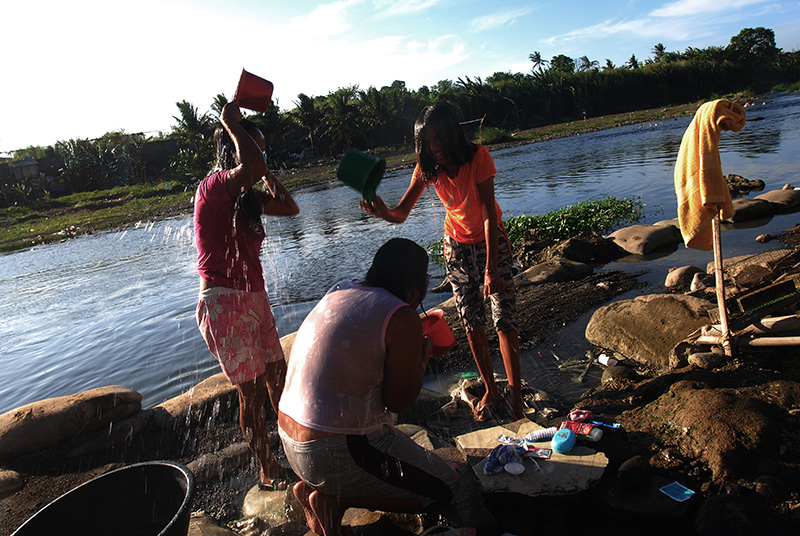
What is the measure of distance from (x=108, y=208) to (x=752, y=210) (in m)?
33.4

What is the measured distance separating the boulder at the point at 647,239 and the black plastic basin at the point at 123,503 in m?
7.27

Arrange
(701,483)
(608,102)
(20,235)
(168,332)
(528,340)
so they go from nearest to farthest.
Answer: (701,483) → (528,340) → (168,332) → (20,235) → (608,102)

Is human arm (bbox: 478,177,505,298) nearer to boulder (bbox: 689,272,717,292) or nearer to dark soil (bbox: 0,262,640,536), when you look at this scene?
dark soil (bbox: 0,262,640,536)

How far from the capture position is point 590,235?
27.5 feet

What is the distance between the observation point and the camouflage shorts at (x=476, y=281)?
11.5 feet

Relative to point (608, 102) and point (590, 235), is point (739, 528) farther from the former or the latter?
point (608, 102)

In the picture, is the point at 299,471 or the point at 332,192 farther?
the point at 332,192

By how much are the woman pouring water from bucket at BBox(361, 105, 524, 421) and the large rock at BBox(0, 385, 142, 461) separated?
3096 mm

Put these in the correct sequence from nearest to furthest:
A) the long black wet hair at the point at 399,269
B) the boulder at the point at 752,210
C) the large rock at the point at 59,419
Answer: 1. the long black wet hair at the point at 399,269
2. the large rock at the point at 59,419
3. the boulder at the point at 752,210

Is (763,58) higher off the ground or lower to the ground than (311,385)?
higher

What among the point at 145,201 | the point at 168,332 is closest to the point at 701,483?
the point at 168,332

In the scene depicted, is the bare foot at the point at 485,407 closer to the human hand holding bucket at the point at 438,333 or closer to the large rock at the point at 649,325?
the human hand holding bucket at the point at 438,333

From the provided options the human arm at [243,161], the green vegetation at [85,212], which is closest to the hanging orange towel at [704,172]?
the human arm at [243,161]

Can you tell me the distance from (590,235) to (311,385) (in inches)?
282
